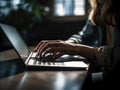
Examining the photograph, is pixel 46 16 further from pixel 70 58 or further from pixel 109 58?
pixel 109 58

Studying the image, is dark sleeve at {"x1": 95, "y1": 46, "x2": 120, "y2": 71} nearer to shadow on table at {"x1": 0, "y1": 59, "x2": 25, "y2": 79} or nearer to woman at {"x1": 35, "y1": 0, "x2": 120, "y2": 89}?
woman at {"x1": 35, "y1": 0, "x2": 120, "y2": 89}

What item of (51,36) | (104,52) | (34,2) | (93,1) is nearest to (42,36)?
(51,36)

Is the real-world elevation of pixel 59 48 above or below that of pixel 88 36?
above

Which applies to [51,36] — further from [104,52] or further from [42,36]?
[104,52]

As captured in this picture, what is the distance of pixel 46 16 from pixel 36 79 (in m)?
4.82

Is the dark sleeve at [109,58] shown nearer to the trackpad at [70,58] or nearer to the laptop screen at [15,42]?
the trackpad at [70,58]

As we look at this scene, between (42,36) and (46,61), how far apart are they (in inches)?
171

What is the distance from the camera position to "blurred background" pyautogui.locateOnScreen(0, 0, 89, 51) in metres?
4.39

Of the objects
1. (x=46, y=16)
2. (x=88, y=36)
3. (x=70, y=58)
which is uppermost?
(x=70, y=58)

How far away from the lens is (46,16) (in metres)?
5.70

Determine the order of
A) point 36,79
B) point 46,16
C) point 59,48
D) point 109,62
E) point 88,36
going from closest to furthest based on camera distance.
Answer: point 36,79 < point 109,62 < point 59,48 < point 88,36 < point 46,16

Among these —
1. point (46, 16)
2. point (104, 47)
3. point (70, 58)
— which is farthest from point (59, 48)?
point (46, 16)

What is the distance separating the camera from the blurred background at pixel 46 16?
4391mm

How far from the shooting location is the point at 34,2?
4.52 m
